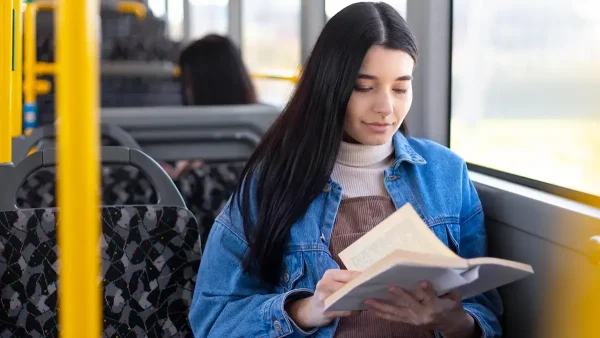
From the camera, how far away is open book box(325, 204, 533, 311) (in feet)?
3.93

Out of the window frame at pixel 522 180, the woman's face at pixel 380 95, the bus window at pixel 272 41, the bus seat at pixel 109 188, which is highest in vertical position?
the bus window at pixel 272 41

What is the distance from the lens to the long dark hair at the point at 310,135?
1.67 meters

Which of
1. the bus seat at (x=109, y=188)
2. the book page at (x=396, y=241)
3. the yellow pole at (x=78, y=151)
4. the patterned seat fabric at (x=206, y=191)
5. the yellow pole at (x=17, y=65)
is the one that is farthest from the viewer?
the patterned seat fabric at (x=206, y=191)

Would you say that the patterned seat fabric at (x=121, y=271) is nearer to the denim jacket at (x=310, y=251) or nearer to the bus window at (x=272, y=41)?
the denim jacket at (x=310, y=251)

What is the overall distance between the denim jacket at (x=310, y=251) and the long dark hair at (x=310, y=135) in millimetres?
25

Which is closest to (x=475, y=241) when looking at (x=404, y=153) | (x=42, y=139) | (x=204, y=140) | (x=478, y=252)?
(x=478, y=252)

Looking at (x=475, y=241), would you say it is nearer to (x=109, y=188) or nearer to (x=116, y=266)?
(x=116, y=266)

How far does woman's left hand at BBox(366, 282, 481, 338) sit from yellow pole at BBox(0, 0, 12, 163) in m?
1.08

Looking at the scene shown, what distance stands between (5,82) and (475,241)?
1133 millimetres

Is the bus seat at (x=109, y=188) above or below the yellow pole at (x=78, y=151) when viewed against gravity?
below

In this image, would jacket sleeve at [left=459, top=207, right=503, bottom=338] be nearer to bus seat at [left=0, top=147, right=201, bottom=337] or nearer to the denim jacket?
the denim jacket


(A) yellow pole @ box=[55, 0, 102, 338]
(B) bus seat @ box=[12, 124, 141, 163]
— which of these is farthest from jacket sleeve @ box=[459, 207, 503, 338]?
(B) bus seat @ box=[12, 124, 141, 163]

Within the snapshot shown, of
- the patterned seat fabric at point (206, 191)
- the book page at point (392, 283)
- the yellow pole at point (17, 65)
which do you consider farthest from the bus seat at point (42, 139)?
the book page at point (392, 283)

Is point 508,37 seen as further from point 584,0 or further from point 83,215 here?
point 83,215
